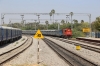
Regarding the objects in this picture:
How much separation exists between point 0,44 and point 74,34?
54.1m

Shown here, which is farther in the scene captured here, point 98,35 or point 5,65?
point 98,35

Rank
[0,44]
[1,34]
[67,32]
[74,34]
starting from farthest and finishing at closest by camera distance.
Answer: [74,34] < [67,32] < [0,44] < [1,34]

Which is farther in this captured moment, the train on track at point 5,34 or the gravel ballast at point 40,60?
the train on track at point 5,34

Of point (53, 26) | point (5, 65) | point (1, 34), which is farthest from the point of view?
point (53, 26)

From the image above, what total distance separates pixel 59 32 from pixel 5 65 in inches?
2286

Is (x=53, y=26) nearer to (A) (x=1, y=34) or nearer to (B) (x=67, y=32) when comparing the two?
(B) (x=67, y=32)

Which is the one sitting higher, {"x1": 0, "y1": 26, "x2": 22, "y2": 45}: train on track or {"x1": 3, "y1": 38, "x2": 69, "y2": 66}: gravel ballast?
{"x1": 0, "y1": 26, "x2": 22, "y2": 45}: train on track

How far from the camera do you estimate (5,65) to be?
15.2 metres

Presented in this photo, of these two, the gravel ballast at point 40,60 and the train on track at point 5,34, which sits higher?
the train on track at point 5,34

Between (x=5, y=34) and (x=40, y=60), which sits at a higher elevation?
(x=5, y=34)

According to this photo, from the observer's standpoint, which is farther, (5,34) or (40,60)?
(5,34)

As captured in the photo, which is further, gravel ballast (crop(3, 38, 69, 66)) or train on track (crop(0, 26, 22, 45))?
train on track (crop(0, 26, 22, 45))

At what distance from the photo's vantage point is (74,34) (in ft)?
292

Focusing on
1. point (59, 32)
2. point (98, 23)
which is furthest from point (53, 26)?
point (59, 32)
